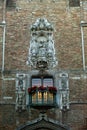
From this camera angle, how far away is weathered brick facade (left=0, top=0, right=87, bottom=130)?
14.8 meters

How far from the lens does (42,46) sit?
15906 millimetres

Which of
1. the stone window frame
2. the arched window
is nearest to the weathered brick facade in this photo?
the stone window frame

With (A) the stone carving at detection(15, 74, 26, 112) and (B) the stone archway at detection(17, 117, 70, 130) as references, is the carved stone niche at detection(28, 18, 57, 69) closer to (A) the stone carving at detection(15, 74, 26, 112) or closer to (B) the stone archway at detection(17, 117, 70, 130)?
(A) the stone carving at detection(15, 74, 26, 112)

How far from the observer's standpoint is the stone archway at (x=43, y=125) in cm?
1450

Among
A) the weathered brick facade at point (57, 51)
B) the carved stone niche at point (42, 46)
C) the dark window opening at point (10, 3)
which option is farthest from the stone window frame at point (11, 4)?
the carved stone niche at point (42, 46)

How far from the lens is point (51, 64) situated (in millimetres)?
15656

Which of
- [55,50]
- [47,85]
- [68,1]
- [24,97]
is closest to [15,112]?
[24,97]

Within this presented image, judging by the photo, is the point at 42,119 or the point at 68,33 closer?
the point at 42,119

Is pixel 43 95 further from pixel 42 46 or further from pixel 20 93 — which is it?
pixel 42 46

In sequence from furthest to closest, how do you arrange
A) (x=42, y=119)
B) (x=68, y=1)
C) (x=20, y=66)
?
(x=68, y=1), (x=20, y=66), (x=42, y=119)

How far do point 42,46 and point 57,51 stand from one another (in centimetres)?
65

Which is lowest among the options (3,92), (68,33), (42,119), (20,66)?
(42,119)

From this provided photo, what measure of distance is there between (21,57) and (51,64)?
1270mm

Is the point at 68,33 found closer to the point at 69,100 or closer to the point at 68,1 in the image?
the point at 68,1
